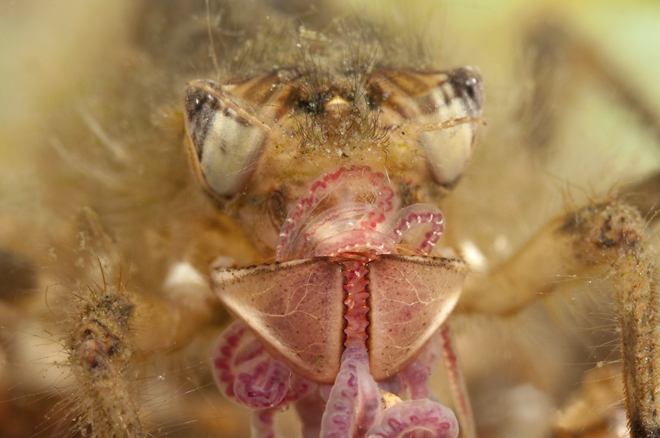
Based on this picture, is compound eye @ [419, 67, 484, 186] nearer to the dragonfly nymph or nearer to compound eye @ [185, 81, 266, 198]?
the dragonfly nymph

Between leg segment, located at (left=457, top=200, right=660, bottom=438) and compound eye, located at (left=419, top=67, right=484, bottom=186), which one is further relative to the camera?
compound eye, located at (left=419, top=67, right=484, bottom=186)

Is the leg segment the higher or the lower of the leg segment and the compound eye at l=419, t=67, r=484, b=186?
the lower

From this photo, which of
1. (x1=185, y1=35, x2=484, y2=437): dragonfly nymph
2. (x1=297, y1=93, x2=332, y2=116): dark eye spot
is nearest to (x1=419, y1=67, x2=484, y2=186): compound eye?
(x1=185, y1=35, x2=484, y2=437): dragonfly nymph

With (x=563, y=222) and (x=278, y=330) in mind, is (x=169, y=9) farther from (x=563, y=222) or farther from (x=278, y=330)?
(x=563, y=222)

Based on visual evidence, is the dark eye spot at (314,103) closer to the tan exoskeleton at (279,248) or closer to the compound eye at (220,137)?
the tan exoskeleton at (279,248)

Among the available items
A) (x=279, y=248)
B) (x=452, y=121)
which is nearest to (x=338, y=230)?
(x=279, y=248)

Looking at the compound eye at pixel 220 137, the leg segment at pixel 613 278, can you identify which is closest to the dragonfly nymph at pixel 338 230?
the compound eye at pixel 220 137

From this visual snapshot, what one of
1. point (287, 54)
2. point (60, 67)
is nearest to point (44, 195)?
point (60, 67)

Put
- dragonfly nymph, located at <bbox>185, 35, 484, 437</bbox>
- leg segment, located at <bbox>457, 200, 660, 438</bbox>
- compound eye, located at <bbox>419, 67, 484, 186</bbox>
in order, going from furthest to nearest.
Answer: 1. compound eye, located at <bbox>419, 67, 484, 186</bbox>
2. leg segment, located at <bbox>457, 200, 660, 438</bbox>
3. dragonfly nymph, located at <bbox>185, 35, 484, 437</bbox>
